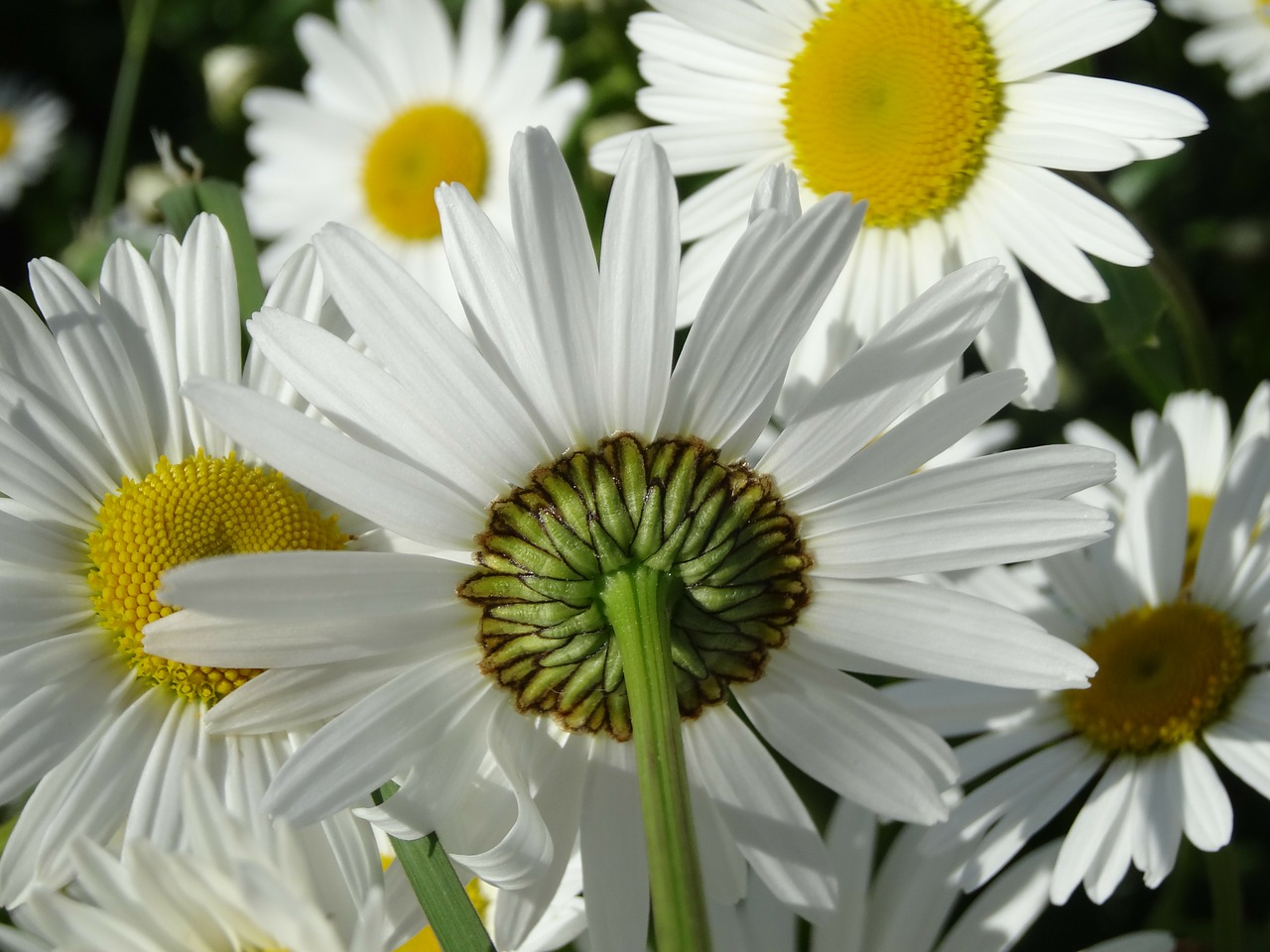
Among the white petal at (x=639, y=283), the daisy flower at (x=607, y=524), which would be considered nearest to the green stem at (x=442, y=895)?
the daisy flower at (x=607, y=524)

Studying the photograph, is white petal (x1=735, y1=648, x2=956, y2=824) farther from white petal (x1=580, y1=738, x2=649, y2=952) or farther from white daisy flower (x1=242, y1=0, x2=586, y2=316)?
white daisy flower (x1=242, y1=0, x2=586, y2=316)

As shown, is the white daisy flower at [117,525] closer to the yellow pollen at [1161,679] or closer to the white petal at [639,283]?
the white petal at [639,283]

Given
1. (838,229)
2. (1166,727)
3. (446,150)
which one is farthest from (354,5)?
(1166,727)

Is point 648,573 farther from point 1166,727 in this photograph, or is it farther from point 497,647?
point 1166,727

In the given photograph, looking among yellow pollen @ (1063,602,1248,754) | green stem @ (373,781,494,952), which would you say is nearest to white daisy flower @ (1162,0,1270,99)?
yellow pollen @ (1063,602,1248,754)

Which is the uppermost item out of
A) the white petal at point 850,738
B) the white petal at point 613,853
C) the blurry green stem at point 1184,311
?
the blurry green stem at point 1184,311

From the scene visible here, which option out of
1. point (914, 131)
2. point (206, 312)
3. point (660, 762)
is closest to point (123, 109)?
point (206, 312)

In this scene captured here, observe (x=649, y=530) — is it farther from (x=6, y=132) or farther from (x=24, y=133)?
(x=6, y=132)
